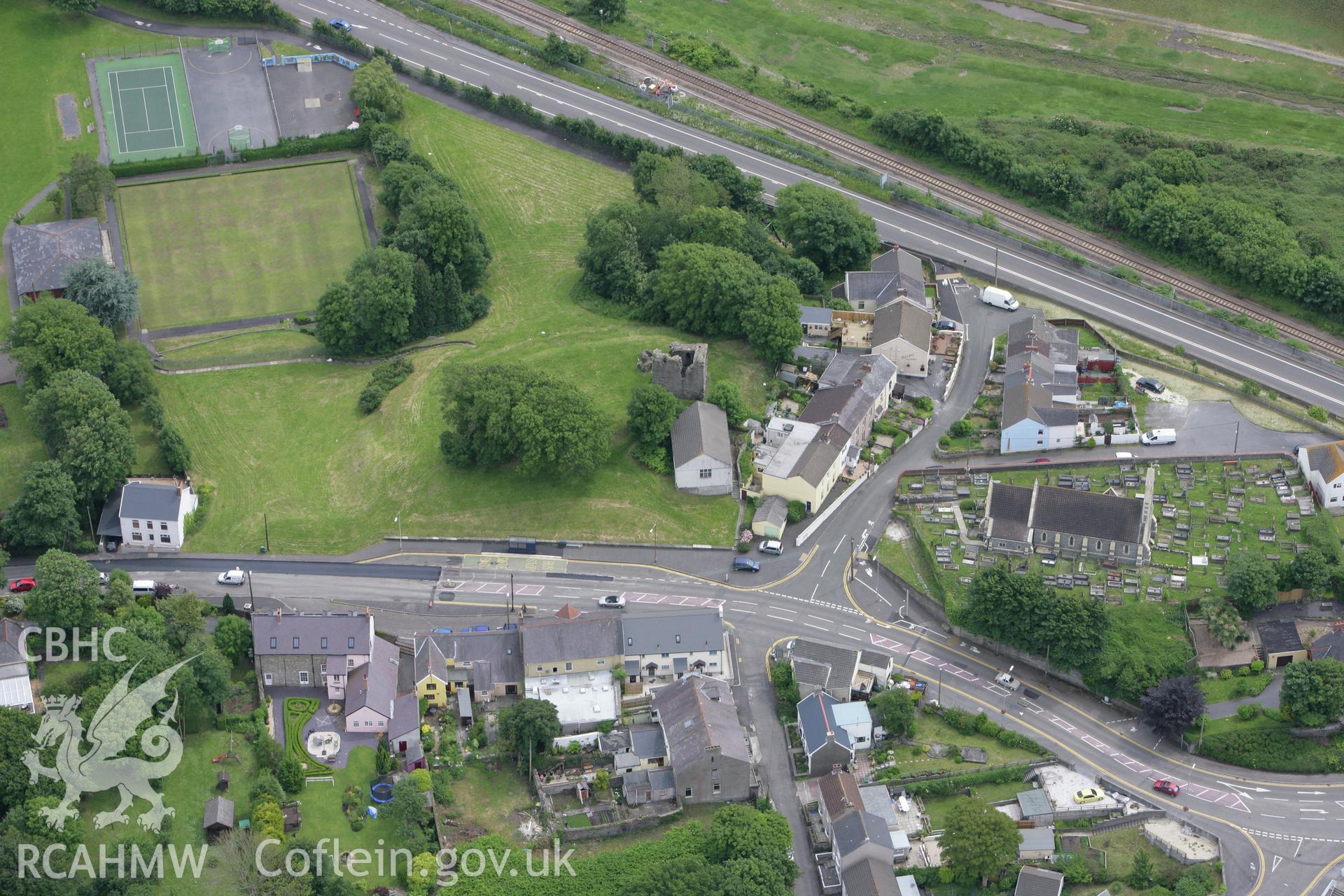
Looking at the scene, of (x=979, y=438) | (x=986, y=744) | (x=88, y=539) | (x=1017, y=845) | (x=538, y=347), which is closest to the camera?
(x=1017, y=845)

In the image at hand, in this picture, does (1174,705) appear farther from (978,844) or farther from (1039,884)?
(978,844)

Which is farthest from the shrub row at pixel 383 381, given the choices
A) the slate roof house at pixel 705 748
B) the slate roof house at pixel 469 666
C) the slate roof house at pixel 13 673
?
the slate roof house at pixel 705 748

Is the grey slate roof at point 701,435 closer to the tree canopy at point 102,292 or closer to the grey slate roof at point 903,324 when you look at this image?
the grey slate roof at point 903,324

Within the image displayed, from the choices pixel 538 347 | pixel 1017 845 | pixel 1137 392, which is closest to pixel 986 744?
pixel 1017 845

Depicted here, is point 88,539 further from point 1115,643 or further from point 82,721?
point 1115,643

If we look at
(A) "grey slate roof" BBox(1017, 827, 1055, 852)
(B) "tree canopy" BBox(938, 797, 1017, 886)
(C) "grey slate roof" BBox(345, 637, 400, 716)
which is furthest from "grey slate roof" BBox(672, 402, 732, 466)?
(A) "grey slate roof" BBox(1017, 827, 1055, 852)

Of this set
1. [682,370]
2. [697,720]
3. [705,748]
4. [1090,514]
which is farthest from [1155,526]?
[705,748]
